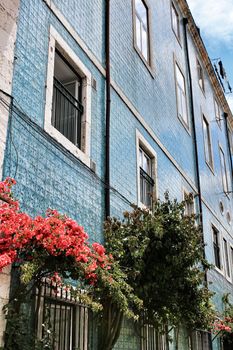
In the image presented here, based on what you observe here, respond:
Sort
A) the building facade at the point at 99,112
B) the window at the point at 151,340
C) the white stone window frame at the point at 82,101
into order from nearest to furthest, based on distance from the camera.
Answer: the building facade at the point at 99,112, the white stone window frame at the point at 82,101, the window at the point at 151,340

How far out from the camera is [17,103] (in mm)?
6402

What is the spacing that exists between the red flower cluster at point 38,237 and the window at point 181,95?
9.80 meters

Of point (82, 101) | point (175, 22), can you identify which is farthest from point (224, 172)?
point (82, 101)

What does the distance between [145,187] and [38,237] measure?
6.15 metres

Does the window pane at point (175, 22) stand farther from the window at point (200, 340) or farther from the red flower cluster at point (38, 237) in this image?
the red flower cluster at point (38, 237)

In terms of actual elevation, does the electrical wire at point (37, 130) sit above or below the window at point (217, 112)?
below

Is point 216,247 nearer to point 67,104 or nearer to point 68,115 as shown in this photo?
point 68,115

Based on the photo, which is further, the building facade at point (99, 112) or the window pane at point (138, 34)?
the window pane at point (138, 34)

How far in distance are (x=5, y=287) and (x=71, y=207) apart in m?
2.12

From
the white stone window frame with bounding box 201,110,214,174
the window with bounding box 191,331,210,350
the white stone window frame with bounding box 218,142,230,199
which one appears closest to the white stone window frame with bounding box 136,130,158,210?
the window with bounding box 191,331,210,350

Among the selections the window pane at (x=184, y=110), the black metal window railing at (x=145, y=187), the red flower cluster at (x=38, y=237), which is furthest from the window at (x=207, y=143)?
the red flower cluster at (x=38, y=237)

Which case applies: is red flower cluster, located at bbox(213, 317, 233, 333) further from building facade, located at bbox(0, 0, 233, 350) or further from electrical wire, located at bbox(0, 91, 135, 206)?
electrical wire, located at bbox(0, 91, 135, 206)

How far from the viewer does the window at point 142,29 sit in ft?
39.2

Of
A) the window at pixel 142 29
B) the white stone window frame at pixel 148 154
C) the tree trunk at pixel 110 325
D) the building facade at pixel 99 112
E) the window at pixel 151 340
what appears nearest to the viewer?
the building facade at pixel 99 112
